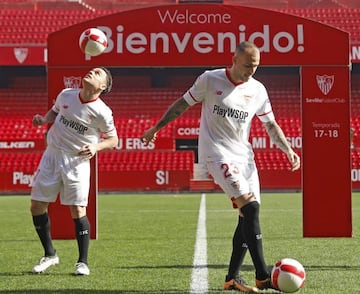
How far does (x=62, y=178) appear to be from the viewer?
23.6 feet

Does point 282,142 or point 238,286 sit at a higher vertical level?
point 282,142

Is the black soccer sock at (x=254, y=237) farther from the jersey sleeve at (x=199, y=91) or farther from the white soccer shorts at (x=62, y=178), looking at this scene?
the white soccer shorts at (x=62, y=178)

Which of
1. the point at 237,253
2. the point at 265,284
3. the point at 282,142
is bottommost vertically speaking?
the point at 265,284

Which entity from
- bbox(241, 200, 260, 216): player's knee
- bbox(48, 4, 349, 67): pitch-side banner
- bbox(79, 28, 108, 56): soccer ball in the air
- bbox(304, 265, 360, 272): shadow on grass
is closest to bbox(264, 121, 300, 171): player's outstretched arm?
bbox(241, 200, 260, 216): player's knee

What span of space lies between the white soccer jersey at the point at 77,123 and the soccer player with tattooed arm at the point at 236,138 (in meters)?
0.97

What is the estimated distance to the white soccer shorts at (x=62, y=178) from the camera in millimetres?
7141

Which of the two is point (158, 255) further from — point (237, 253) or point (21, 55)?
point (21, 55)

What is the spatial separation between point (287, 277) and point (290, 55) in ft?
17.6

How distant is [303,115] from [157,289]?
16.6ft

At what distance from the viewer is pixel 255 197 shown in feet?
19.5

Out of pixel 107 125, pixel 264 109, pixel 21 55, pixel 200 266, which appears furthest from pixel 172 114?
pixel 21 55

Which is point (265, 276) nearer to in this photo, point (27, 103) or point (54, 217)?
point (54, 217)

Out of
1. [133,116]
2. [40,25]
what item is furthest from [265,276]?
[40,25]

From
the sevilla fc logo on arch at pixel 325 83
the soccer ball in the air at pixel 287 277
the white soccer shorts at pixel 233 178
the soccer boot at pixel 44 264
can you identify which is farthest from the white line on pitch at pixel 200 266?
the sevilla fc logo on arch at pixel 325 83
